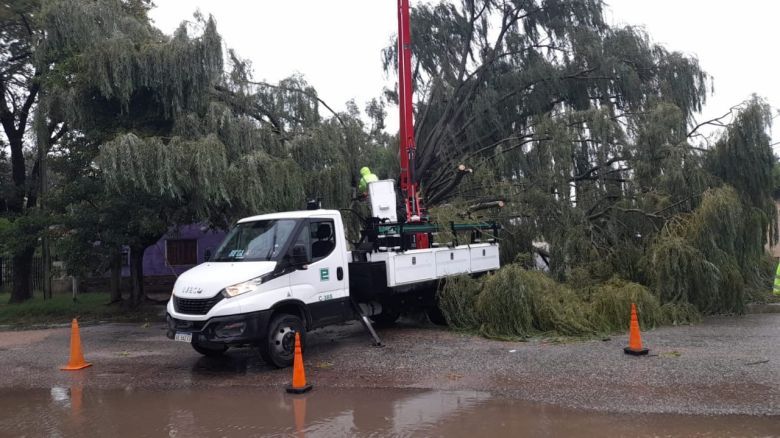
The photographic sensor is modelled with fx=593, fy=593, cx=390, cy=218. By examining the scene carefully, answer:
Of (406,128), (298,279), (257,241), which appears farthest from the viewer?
(406,128)

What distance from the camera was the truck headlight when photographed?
8.19 m

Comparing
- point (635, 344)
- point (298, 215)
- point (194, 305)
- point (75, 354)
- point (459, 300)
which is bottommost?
point (635, 344)

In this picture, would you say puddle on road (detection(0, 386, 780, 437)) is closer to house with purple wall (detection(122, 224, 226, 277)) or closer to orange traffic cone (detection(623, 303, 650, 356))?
orange traffic cone (detection(623, 303, 650, 356))

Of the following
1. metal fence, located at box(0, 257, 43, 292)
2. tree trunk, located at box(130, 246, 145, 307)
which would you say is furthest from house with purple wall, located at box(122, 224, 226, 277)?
tree trunk, located at box(130, 246, 145, 307)

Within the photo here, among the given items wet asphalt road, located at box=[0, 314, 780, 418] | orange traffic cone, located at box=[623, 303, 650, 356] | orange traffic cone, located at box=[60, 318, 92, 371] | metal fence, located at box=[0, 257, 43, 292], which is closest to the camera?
wet asphalt road, located at box=[0, 314, 780, 418]

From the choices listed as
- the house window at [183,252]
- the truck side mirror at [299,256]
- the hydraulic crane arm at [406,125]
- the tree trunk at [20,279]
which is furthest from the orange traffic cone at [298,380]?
the house window at [183,252]

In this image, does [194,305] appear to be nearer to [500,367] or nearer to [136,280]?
[500,367]

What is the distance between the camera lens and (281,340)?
863 centimetres

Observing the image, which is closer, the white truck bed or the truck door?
the truck door

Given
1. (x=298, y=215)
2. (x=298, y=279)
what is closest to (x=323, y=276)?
(x=298, y=279)

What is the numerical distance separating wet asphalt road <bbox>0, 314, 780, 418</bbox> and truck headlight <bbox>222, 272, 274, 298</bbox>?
1.22m

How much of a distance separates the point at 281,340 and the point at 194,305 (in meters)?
1.33

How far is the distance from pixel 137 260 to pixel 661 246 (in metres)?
12.9

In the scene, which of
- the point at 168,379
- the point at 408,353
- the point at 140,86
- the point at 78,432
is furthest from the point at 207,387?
the point at 140,86
